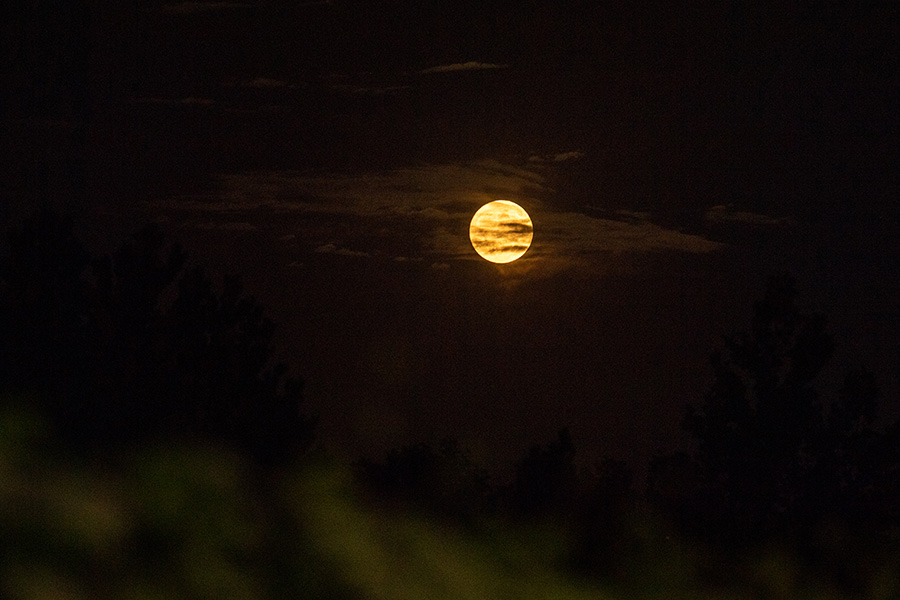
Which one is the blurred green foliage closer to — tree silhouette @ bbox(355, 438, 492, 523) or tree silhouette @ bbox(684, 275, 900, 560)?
tree silhouette @ bbox(355, 438, 492, 523)

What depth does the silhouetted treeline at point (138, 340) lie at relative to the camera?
38.1m

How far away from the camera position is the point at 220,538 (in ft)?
5.03

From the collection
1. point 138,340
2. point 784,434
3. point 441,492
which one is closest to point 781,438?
point 784,434

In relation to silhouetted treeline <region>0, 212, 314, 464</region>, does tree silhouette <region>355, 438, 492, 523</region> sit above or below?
below

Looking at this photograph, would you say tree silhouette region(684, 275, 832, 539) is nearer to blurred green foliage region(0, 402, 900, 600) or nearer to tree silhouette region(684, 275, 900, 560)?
tree silhouette region(684, 275, 900, 560)

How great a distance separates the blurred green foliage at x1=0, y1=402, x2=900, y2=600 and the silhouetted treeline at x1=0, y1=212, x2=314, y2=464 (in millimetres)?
35461

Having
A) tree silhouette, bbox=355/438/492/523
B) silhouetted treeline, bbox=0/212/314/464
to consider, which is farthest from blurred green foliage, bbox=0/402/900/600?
silhouetted treeline, bbox=0/212/314/464

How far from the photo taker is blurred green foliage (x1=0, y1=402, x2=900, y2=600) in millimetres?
1405

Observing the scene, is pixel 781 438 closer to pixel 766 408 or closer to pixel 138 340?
pixel 766 408

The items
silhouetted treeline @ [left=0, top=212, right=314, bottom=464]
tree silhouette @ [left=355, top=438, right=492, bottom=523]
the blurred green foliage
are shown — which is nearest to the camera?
the blurred green foliage

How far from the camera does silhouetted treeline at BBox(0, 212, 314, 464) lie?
3812cm

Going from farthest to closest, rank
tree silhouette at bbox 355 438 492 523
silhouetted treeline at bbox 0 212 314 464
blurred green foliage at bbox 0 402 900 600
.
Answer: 1. silhouetted treeline at bbox 0 212 314 464
2. tree silhouette at bbox 355 438 492 523
3. blurred green foliage at bbox 0 402 900 600

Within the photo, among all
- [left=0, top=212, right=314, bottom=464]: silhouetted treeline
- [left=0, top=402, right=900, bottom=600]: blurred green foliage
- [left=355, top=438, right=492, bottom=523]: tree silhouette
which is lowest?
[left=0, top=402, right=900, bottom=600]: blurred green foliage

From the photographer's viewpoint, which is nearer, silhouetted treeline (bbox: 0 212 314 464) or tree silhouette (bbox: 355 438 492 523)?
tree silhouette (bbox: 355 438 492 523)
